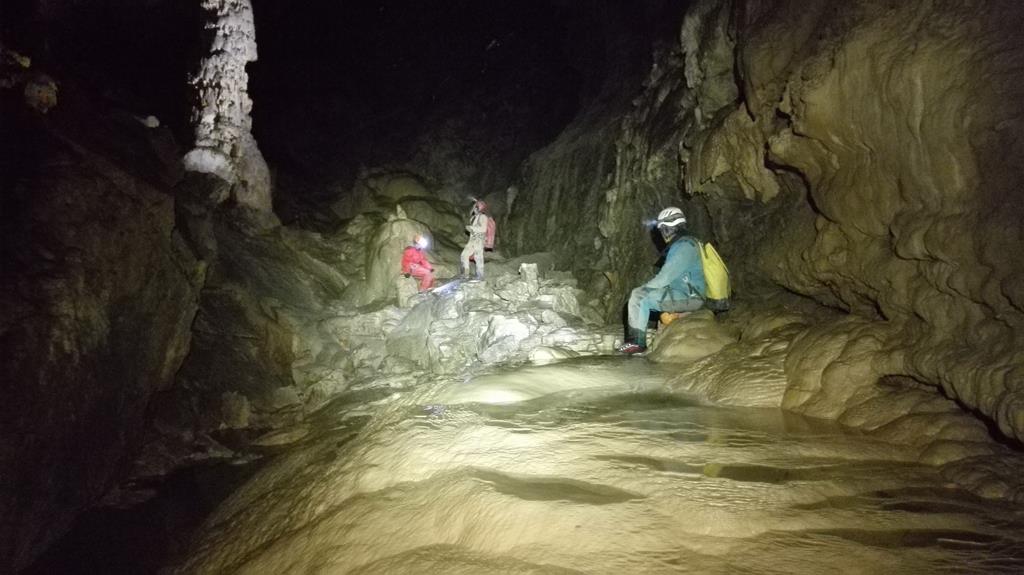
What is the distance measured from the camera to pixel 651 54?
13.0 m

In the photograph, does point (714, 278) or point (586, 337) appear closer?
point (714, 278)

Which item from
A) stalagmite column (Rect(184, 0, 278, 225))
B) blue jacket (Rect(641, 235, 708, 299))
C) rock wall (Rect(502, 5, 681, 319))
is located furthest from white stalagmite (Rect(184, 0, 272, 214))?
blue jacket (Rect(641, 235, 708, 299))

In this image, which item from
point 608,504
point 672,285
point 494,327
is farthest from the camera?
point 494,327

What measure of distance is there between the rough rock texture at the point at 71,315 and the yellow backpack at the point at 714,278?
6756mm

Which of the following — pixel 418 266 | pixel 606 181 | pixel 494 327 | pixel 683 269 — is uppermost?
pixel 606 181

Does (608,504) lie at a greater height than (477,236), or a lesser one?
lesser

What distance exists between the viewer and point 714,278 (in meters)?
7.18

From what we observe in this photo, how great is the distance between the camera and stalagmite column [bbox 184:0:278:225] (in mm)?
12750

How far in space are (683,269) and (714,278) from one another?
41cm

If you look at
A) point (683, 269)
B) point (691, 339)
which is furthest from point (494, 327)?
point (691, 339)

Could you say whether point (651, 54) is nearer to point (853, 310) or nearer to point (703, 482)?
point (853, 310)

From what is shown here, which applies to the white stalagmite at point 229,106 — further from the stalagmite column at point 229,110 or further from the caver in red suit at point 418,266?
the caver in red suit at point 418,266

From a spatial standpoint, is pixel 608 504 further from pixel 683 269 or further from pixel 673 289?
pixel 673 289

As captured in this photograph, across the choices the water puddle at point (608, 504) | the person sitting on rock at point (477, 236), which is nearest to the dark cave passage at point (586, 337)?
the water puddle at point (608, 504)
